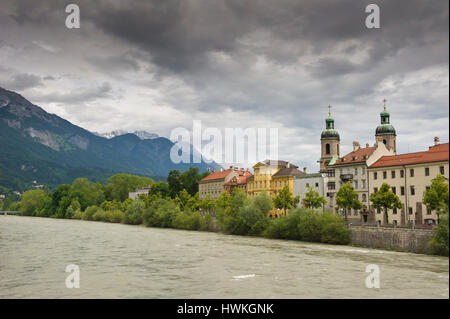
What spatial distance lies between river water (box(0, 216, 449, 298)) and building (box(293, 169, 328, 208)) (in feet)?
94.7

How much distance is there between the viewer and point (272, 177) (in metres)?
79.0

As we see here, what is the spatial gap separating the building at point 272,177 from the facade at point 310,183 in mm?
1782

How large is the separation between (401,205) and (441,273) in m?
34.3

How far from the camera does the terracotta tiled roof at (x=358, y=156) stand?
191ft

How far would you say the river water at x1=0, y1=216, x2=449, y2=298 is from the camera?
62.6 feet

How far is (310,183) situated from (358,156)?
10.7 m

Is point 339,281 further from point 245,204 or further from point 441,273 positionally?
point 245,204

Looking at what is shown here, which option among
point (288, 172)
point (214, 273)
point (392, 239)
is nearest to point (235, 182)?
point (288, 172)

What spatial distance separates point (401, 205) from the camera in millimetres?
39562

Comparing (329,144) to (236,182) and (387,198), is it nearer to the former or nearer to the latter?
(236,182)

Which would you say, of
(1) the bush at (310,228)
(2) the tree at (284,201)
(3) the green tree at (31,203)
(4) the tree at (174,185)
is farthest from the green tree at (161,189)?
(1) the bush at (310,228)

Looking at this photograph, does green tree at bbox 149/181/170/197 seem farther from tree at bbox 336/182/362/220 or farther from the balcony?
tree at bbox 336/182/362/220
